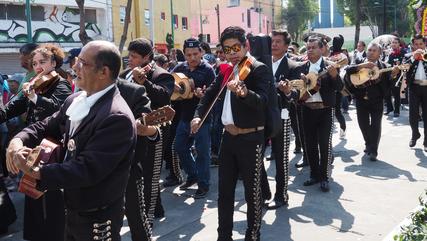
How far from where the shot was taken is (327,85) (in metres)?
6.41

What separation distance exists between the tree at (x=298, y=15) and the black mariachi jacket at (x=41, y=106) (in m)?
59.9

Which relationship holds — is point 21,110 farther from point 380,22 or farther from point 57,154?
point 380,22

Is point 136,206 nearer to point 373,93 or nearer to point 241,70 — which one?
point 241,70

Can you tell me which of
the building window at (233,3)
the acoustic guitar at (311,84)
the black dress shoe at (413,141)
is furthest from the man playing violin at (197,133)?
the building window at (233,3)

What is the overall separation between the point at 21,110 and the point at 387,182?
15.6ft

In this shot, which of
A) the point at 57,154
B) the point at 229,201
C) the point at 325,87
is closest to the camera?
the point at 57,154

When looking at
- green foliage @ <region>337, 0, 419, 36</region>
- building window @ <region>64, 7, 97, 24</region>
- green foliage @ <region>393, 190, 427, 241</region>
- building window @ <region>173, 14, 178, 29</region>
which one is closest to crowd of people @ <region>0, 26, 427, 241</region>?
green foliage @ <region>393, 190, 427, 241</region>

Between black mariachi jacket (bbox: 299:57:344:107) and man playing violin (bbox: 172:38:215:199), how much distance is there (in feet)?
4.31

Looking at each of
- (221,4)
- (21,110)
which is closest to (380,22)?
(221,4)

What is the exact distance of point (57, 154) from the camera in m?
2.86

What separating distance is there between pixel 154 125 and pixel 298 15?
61846mm

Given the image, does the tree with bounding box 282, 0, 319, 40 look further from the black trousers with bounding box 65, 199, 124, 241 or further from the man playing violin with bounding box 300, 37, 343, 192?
the black trousers with bounding box 65, 199, 124, 241

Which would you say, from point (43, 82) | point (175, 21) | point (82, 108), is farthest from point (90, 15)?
point (82, 108)

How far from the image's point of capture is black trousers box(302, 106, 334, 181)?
6.34m
